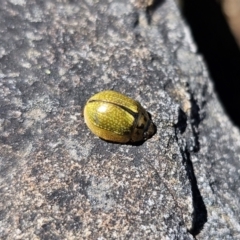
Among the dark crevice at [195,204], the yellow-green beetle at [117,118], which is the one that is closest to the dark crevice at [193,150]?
the dark crevice at [195,204]

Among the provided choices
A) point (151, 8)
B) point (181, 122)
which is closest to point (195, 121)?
point (181, 122)

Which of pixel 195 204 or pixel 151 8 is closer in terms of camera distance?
pixel 195 204

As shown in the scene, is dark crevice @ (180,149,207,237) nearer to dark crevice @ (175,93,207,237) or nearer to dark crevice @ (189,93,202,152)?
dark crevice @ (175,93,207,237)

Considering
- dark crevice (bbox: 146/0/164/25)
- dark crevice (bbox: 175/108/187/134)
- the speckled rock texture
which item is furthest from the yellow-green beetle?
dark crevice (bbox: 146/0/164/25)

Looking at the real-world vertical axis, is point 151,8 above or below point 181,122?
above

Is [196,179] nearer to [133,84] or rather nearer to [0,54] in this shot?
[133,84]

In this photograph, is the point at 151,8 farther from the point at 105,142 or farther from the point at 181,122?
the point at 105,142
